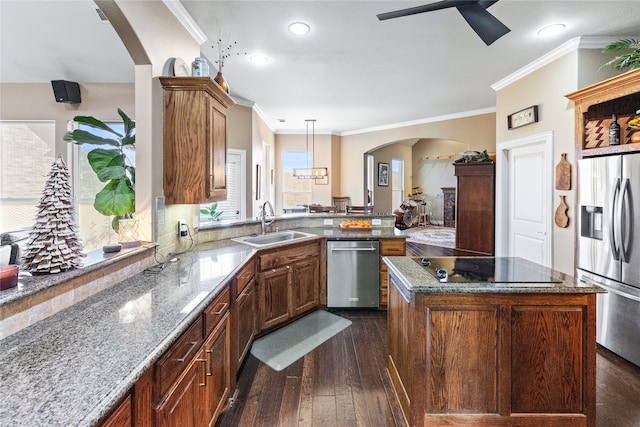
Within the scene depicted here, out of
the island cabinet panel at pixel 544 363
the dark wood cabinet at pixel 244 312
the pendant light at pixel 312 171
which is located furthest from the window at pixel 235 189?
the island cabinet panel at pixel 544 363

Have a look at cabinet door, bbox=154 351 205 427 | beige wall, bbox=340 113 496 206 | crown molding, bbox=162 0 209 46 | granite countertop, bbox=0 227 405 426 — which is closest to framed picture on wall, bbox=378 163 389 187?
beige wall, bbox=340 113 496 206

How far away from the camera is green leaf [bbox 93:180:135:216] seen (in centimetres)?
213

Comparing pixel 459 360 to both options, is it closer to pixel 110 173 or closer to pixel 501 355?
pixel 501 355

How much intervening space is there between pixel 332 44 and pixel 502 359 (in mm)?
3178

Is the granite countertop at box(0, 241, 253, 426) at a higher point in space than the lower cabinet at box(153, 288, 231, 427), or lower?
higher

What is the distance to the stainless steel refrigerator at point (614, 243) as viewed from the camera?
2.57 m

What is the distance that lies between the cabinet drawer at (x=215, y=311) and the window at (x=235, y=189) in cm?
380

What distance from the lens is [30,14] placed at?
2.81 meters

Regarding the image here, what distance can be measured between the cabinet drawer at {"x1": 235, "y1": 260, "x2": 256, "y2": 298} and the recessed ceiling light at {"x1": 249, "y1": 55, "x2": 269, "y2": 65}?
246 cm

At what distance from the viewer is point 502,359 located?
1751 mm

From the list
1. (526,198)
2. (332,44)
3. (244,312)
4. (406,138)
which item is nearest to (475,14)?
(332,44)

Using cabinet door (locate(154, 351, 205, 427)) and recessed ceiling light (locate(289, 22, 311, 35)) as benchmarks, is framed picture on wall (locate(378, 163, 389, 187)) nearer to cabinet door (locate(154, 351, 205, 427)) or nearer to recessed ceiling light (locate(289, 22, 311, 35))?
recessed ceiling light (locate(289, 22, 311, 35))

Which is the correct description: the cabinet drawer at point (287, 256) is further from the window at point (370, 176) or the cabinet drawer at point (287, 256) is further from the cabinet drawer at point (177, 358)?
the window at point (370, 176)

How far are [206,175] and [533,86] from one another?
4.02 metres
